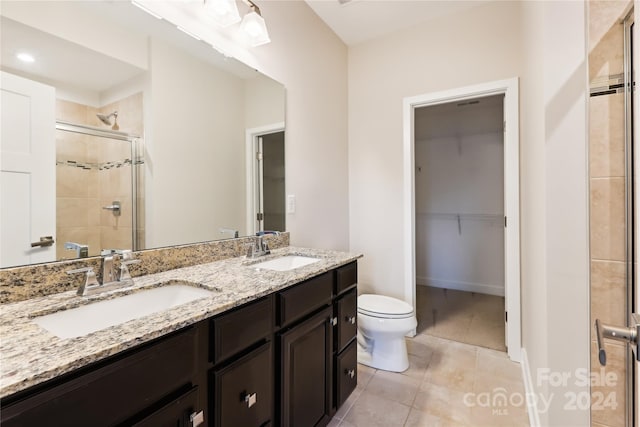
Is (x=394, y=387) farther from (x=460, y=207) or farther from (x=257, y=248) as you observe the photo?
(x=460, y=207)

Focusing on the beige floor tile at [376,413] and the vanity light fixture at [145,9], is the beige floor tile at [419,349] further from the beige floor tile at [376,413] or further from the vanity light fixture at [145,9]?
the vanity light fixture at [145,9]

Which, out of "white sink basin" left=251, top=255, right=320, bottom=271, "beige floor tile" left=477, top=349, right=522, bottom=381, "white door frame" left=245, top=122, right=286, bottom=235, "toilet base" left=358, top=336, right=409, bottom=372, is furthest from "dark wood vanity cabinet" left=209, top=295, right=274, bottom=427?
"beige floor tile" left=477, top=349, right=522, bottom=381

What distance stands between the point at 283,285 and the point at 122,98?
0.99 metres

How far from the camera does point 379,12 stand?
7.59ft

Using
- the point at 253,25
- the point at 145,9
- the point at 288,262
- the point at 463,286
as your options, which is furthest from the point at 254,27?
the point at 463,286

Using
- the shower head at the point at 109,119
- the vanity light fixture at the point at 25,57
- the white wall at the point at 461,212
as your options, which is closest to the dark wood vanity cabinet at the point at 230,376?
the shower head at the point at 109,119

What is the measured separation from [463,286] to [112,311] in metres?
3.85

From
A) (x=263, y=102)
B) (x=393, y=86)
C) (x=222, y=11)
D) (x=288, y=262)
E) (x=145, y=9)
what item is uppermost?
(x=393, y=86)

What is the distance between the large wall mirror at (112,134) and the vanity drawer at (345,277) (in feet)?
2.04

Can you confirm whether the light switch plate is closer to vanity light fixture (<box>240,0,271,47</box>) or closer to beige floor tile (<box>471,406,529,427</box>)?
vanity light fixture (<box>240,0,271,47</box>)

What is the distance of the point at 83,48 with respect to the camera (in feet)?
3.55

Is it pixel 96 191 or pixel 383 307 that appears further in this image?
pixel 383 307

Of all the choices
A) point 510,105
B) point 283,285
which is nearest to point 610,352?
point 283,285

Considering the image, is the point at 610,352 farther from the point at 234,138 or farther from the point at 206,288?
the point at 234,138
